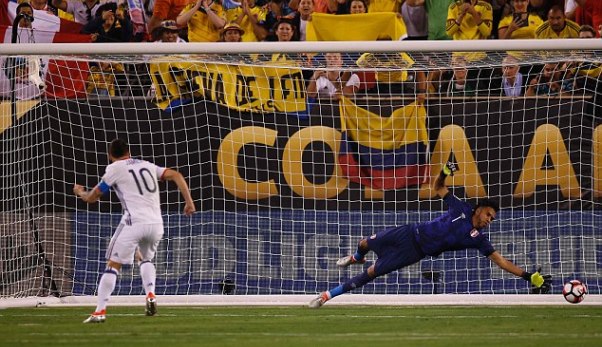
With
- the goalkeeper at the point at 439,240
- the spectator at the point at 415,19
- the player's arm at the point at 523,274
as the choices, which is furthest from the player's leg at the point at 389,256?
the spectator at the point at 415,19

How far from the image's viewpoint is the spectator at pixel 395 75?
59.4 feet

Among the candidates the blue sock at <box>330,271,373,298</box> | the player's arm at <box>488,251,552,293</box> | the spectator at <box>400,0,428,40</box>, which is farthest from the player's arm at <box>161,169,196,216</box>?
the spectator at <box>400,0,428,40</box>

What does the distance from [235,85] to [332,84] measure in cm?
144

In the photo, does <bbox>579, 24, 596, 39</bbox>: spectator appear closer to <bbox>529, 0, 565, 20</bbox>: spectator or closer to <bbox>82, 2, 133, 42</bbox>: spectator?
<bbox>529, 0, 565, 20</bbox>: spectator

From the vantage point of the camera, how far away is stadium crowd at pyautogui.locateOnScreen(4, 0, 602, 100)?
61.7 ft

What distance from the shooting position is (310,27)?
2058 centimetres

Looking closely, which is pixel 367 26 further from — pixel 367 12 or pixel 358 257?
pixel 358 257

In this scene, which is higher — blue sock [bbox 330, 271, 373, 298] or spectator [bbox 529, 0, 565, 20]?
spectator [bbox 529, 0, 565, 20]

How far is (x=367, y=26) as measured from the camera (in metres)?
20.0

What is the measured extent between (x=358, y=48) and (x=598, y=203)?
4152 mm

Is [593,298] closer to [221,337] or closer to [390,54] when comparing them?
[390,54]

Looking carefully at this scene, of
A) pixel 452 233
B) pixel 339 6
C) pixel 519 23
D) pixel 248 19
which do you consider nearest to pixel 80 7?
pixel 248 19

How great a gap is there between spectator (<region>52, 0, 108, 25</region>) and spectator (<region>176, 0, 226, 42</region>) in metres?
1.85

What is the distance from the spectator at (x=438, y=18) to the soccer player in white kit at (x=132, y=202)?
7.26 meters
